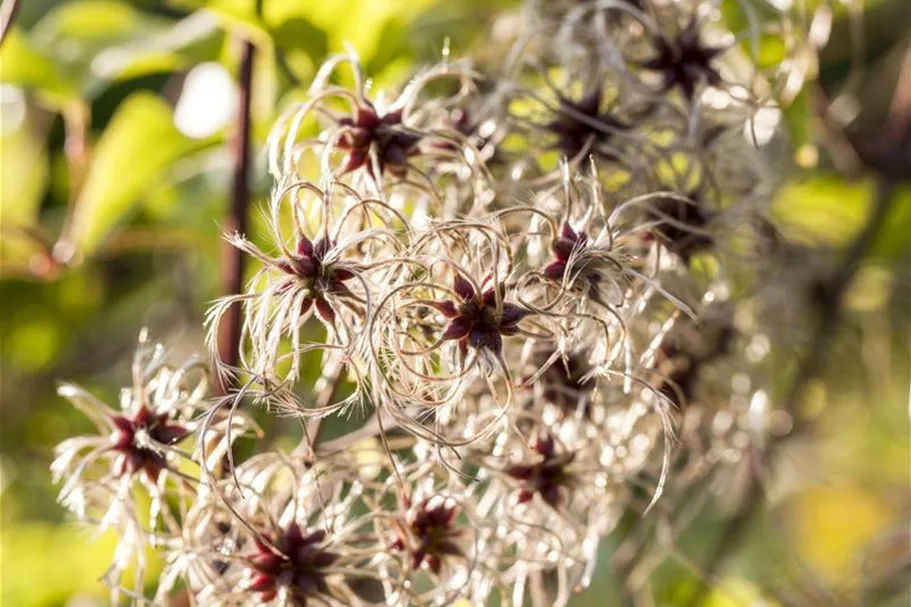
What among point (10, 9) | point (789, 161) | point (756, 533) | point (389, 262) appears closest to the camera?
point (389, 262)

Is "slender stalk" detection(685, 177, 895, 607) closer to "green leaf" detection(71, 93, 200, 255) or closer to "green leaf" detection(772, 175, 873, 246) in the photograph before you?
"green leaf" detection(772, 175, 873, 246)

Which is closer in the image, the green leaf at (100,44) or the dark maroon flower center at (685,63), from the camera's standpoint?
the dark maroon flower center at (685,63)

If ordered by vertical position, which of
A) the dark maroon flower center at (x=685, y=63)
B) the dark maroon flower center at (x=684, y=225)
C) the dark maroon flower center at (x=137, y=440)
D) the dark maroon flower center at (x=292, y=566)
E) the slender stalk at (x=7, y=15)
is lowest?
the dark maroon flower center at (x=292, y=566)

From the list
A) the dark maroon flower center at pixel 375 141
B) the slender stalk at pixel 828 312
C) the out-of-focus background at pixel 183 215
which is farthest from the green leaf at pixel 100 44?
the slender stalk at pixel 828 312

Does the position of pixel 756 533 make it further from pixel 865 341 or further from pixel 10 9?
pixel 10 9

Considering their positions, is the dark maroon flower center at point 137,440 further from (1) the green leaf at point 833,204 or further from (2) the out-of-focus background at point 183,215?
(1) the green leaf at point 833,204

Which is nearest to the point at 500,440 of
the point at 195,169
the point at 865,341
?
the point at 195,169

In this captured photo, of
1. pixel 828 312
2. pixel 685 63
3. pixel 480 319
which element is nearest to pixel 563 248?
pixel 480 319
